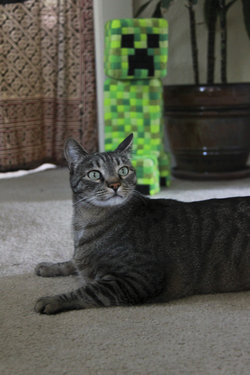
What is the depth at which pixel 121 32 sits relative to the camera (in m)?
2.46

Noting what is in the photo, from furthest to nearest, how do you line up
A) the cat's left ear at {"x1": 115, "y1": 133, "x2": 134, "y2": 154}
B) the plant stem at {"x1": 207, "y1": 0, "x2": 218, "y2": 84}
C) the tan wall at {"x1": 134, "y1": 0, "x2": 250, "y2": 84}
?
the tan wall at {"x1": 134, "y1": 0, "x2": 250, "y2": 84}, the plant stem at {"x1": 207, "y1": 0, "x2": 218, "y2": 84}, the cat's left ear at {"x1": 115, "y1": 133, "x2": 134, "y2": 154}

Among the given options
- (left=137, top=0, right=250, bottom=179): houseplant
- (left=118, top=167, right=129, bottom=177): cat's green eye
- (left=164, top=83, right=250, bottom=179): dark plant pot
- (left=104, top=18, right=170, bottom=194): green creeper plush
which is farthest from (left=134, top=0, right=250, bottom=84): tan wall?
(left=118, top=167, right=129, bottom=177): cat's green eye

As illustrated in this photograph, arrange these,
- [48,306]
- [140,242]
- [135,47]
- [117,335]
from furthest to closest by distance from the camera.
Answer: [135,47] → [140,242] → [48,306] → [117,335]

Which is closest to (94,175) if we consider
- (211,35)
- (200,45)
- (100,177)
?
(100,177)

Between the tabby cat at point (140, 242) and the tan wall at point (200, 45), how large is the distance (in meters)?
2.12

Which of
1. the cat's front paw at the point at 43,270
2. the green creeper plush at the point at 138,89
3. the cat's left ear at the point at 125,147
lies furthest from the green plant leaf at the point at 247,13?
the cat's front paw at the point at 43,270

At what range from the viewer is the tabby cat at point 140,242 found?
49.1 inches

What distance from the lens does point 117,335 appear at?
1.09 meters

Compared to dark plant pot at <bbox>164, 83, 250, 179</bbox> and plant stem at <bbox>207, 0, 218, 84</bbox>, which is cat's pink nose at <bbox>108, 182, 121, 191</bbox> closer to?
dark plant pot at <bbox>164, 83, 250, 179</bbox>

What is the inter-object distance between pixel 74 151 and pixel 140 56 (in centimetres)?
123

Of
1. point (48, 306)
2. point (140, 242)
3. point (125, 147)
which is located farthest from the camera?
point (125, 147)

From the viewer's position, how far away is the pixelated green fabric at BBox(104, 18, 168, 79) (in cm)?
246

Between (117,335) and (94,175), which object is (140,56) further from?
(117,335)

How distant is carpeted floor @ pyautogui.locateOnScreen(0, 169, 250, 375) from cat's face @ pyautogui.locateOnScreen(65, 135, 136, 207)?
0.27 meters
